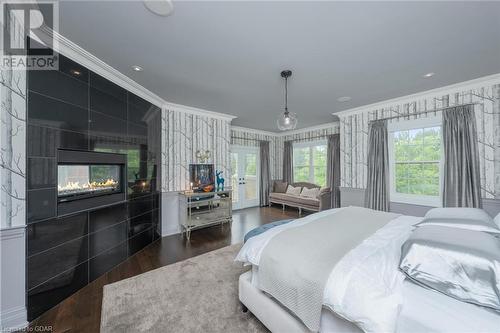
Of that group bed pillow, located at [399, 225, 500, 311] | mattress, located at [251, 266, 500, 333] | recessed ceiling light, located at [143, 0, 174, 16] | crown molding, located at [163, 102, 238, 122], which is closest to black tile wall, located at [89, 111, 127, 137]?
crown molding, located at [163, 102, 238, 122]

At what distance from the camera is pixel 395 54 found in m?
2.17

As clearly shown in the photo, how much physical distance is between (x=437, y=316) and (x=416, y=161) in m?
3.43

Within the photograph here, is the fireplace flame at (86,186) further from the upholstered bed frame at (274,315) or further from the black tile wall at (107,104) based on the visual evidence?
the upholstered bed frame at (274,315)

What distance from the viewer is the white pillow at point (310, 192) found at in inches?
217

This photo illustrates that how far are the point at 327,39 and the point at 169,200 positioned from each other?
3659 millimetres

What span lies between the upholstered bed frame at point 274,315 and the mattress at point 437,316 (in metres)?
0.02

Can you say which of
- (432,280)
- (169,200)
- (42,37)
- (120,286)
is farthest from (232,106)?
(432,280)

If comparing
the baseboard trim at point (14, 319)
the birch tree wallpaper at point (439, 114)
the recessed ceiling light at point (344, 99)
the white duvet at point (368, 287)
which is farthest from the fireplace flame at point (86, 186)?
the birch tree wallpaper at point (439, 114)

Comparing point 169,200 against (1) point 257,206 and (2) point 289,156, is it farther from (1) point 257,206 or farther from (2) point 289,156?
(2) point 289,156

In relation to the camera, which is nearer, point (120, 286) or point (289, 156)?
point (120, 286)

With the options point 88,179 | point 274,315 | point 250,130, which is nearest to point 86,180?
point 88,179

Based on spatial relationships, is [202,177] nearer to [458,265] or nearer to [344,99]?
[344,99]

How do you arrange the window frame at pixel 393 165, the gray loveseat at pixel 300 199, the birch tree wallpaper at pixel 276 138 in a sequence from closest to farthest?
the window frame at pixel 393 165
the gray loveseat at pixel 300 199
the birch tree wallpaper at pixel 276 138

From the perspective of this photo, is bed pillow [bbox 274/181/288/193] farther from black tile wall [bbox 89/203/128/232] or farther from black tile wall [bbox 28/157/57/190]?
black tile wall [bbox 28/157/57/190]
